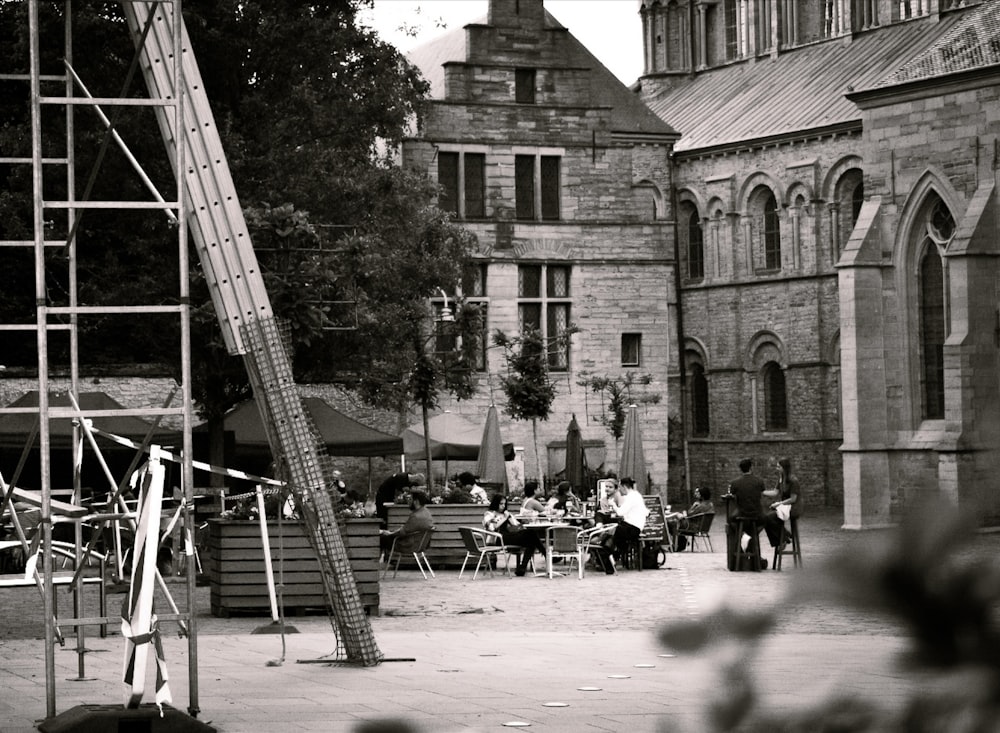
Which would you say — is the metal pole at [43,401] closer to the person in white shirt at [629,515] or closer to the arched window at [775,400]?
the person in white shirt at [629,515]

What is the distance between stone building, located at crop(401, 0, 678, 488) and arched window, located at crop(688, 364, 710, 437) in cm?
1209

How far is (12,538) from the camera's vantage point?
21188 millimetres

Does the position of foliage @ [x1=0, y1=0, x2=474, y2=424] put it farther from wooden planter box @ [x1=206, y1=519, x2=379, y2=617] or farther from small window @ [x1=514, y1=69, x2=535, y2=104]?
small window @ [x1=514, y1=69, x2=535, y2=104]

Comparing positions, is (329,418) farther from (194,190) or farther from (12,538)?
(194,190)

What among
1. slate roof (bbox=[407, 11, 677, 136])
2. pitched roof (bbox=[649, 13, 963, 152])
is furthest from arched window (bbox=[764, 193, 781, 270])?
slate roof (bbox=[407, 11, 677, 136])

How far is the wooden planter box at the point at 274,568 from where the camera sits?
15.9 m

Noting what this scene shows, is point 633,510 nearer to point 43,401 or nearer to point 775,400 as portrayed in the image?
point 43,401

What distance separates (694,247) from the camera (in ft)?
189

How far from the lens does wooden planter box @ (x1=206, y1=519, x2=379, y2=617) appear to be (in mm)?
15930

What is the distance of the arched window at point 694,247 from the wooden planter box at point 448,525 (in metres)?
34.1

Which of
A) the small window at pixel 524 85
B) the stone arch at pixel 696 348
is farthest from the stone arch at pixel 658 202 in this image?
the small window at pixel 524 85

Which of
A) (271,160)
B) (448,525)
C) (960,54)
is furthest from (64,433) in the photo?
(960,54)

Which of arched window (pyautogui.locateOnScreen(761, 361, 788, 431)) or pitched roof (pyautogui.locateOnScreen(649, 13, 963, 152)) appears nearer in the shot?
Result: pitched roof (pyautogui.locateOnScreen(649, 13, 963, 152))

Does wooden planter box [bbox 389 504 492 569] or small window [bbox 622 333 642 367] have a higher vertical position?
small window [bbox 622 333 642 367]
